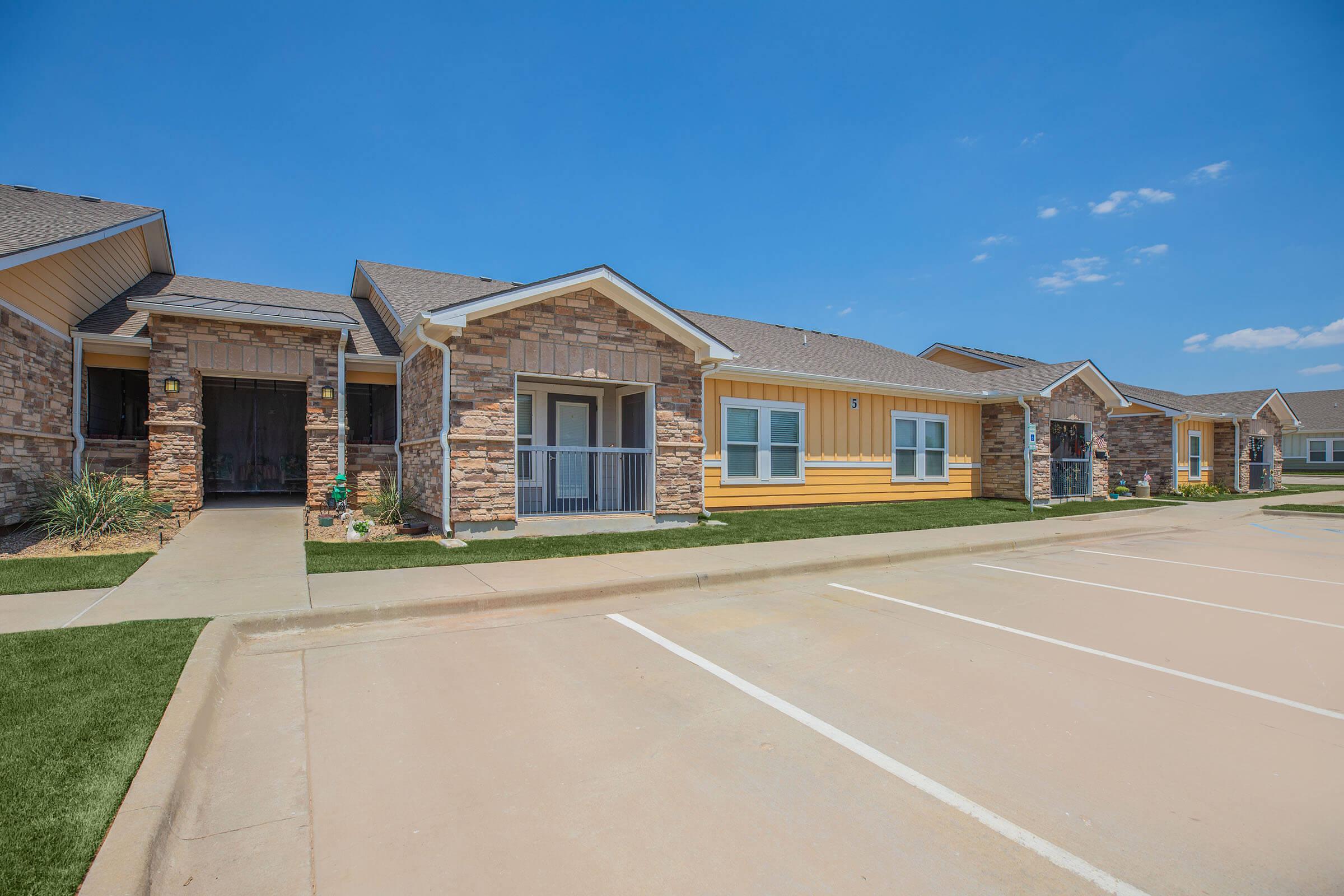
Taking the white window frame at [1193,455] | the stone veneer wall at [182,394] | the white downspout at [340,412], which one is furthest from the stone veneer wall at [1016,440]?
the stone veneer wall at [182,394]

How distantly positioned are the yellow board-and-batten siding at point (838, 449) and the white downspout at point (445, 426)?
5.91 metres

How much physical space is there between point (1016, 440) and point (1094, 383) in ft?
12.2

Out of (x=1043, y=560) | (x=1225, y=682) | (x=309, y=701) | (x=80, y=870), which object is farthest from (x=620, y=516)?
(x=80, y=870)

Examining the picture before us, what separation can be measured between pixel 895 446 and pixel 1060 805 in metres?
15.4

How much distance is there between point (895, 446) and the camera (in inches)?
697

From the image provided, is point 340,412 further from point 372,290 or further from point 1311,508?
point 1311,508

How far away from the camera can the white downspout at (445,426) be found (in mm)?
10031

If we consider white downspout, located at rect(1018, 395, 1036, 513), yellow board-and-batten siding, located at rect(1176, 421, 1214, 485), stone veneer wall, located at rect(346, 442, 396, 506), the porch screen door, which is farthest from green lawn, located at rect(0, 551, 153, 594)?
yellow board-and-batten siding, located at rect(1176, 421, 1214, 485)

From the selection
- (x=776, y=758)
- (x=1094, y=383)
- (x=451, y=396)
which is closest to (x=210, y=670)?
(x=776, y=758)

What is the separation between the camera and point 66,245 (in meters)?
9.88

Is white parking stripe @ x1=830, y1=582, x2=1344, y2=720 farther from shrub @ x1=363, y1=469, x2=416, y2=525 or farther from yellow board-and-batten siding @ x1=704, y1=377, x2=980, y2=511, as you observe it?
shrub @ x1=363, y1=469, x2=416, y2=525

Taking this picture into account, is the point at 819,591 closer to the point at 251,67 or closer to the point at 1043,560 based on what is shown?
the point at 1043,560

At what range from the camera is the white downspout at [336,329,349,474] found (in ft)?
42.0

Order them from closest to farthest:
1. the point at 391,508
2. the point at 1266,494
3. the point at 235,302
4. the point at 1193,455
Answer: the point at 391,508
the point at 235,302
the point at 1266,494
the point at 1193,455
